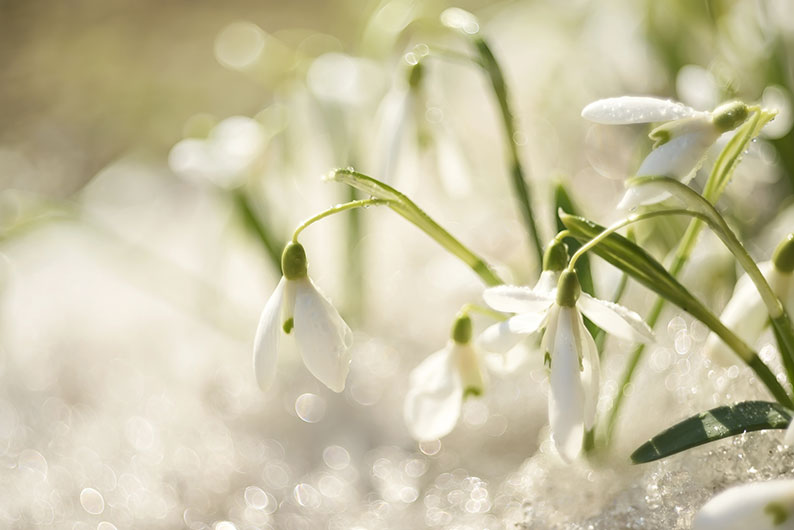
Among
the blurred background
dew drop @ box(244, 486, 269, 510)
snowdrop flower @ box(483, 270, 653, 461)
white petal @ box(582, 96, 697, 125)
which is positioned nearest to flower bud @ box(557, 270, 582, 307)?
snowdrop flower @ box(483, 270, 653, 461)

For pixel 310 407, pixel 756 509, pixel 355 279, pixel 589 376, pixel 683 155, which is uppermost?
pixel 355 279

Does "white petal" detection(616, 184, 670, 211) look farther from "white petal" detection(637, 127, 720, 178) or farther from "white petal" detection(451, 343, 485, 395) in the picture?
"white petal" detection(451, 343, 485, 395)

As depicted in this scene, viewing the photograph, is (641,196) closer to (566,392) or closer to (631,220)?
(631,220)

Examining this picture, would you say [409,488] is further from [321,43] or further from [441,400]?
[321,43]

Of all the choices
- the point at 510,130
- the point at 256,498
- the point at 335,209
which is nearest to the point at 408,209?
the point at 335,209

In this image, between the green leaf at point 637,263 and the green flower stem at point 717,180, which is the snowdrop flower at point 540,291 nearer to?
the green leaf at point 637,263

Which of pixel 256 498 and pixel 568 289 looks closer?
pixel 568 289
